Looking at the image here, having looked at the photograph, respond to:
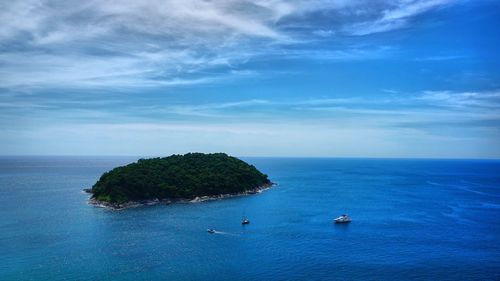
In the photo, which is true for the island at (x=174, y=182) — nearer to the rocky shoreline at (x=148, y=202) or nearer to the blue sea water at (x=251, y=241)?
the rocky shoreline at (x=148, y=202)

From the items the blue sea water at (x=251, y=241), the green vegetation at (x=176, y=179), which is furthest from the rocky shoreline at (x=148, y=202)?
the blue sea water at (x=251, y=241)

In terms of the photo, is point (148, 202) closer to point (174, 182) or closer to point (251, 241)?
point (174, 182)

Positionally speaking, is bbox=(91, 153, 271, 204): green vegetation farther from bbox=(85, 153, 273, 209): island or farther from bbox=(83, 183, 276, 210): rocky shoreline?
bbox=(83, 183, 276, 210): rocky shoreline

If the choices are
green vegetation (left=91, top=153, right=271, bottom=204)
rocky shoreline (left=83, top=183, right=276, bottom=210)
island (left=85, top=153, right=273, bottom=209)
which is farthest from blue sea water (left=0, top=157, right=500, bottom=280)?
green vegetation (left=91, top=153, right=271, bottom=204)

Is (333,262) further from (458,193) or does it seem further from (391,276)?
(458,193)

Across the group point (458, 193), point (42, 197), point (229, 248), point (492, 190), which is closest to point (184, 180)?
point (42, 197)

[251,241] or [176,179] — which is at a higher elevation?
[176,179]

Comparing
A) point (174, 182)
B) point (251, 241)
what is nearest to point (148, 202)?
point (174, 182)
